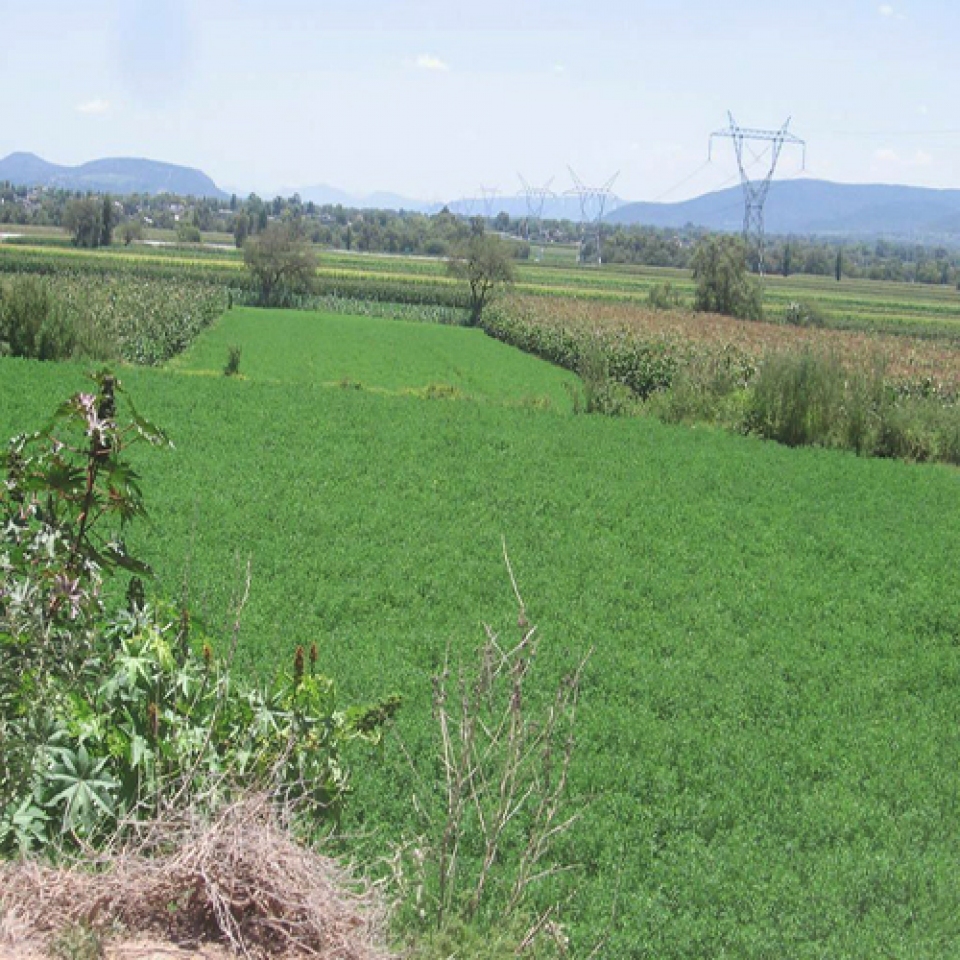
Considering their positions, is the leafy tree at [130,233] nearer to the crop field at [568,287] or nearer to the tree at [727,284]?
the crop field at [568,287]

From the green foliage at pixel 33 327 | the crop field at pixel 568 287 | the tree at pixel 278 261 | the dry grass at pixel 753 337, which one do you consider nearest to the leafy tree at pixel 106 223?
the crop field at pixel 568 287

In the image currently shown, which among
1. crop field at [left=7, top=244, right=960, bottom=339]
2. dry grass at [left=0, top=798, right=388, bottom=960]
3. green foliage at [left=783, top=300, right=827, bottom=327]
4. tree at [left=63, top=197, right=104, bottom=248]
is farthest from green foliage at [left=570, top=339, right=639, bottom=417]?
tree at [left=63, top=197, right=104, bottom=248]

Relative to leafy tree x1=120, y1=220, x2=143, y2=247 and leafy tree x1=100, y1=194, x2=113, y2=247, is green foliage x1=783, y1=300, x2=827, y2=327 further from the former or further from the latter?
leafy tree x1=120, y1=220, x2=143, y2=247

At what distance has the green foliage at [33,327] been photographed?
23.1m

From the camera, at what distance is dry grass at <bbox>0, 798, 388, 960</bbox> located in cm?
358

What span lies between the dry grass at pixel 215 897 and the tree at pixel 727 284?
65.6 meters

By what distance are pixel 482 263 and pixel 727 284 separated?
16512mm

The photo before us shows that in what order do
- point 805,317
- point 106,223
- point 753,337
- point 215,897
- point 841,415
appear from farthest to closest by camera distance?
point 106,223
point 805,317
point 753,337
point 841,415
point 215,897

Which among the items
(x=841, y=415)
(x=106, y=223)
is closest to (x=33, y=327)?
(x=841, y=415)

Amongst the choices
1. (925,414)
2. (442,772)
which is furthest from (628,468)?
(442,772)

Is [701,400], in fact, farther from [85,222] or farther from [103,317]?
[85,222]

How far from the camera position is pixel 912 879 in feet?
20.3

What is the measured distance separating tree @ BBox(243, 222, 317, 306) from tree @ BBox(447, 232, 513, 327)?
1021 centimetres

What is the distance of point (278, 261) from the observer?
3019 inches
